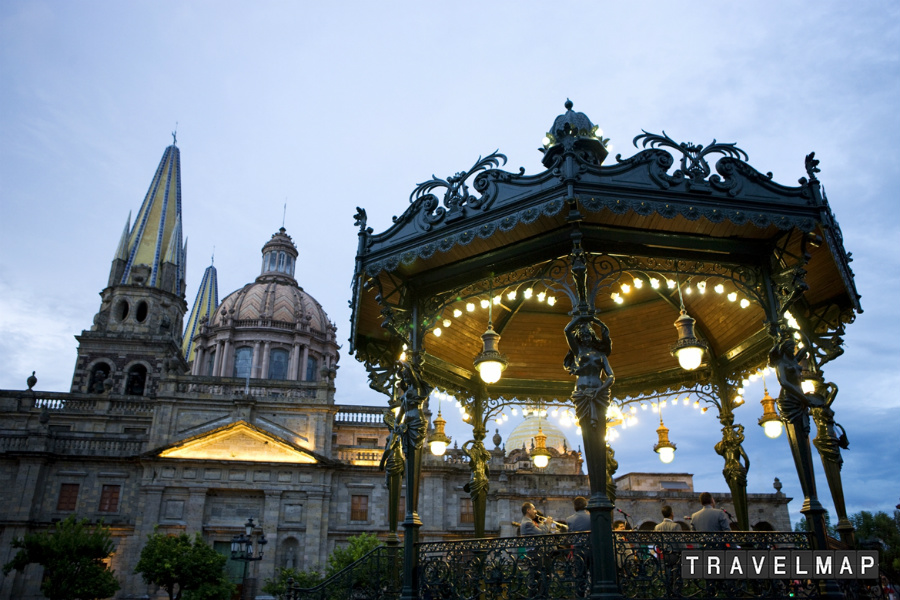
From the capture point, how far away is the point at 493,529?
40281 millimetres

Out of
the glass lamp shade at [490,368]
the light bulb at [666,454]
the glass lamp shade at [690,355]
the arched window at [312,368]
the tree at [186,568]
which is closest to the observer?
the glass lamp shade at [690,355]

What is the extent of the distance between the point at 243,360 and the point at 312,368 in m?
5.80

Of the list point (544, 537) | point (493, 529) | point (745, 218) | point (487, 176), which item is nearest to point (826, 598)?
point (544, 537)

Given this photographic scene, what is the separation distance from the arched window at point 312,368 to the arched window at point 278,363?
1.89 meters

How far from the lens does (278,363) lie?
53281 mm

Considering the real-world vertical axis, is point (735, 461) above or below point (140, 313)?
below

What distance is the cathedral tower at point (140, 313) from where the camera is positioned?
4978cm

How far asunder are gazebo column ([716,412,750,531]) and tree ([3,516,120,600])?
32865 mm

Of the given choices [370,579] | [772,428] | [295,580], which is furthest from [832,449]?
[295,580]

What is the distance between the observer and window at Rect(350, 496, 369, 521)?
134ft

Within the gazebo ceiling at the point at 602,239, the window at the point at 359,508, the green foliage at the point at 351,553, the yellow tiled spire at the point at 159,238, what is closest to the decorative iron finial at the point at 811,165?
the gazebo ceiling at the point at 602,239

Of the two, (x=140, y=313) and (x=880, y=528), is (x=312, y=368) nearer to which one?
(x=140, y=313)

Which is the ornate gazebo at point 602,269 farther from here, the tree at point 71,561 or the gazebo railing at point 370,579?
the tree at point 71,561

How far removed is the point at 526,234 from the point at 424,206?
58.8 inches
